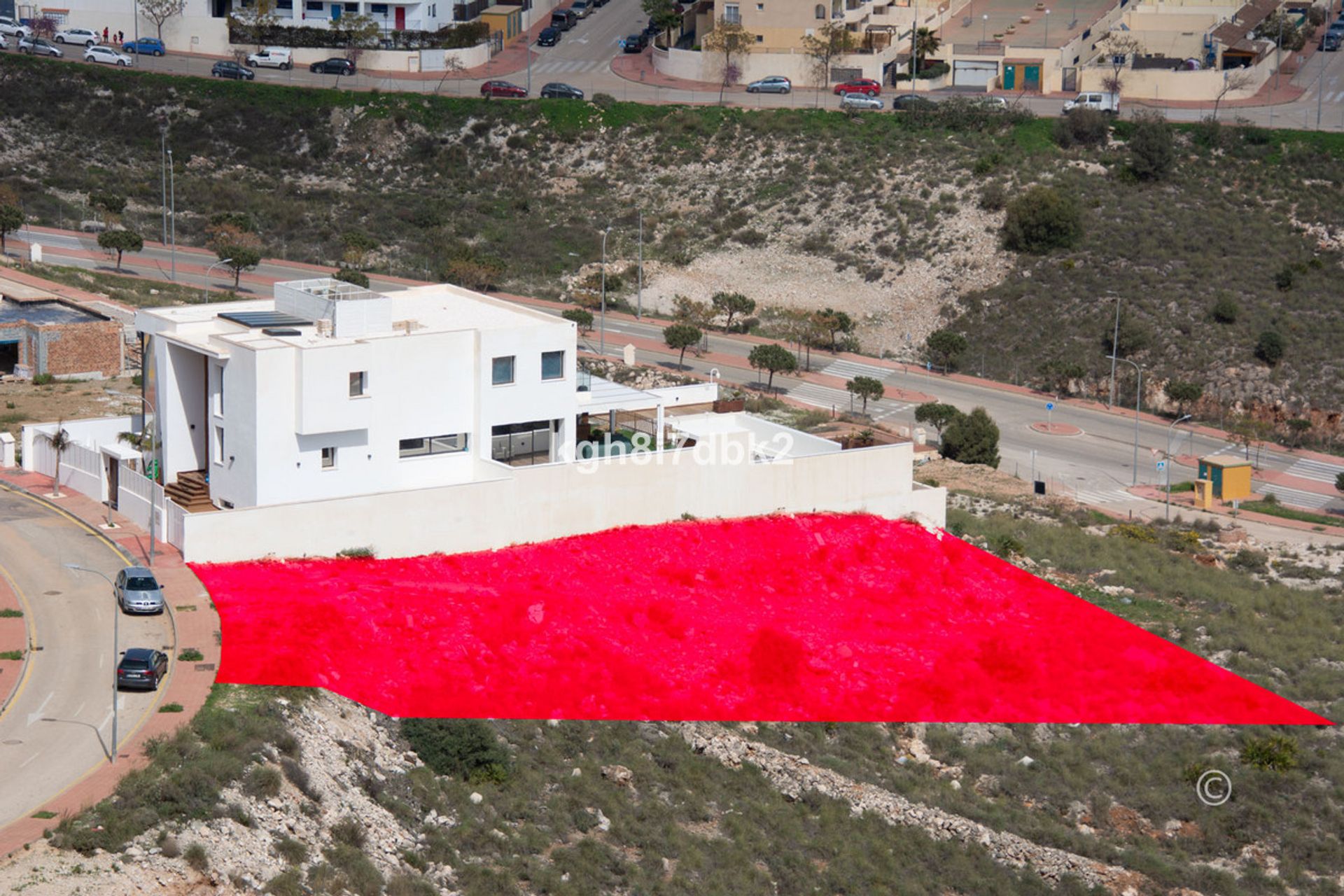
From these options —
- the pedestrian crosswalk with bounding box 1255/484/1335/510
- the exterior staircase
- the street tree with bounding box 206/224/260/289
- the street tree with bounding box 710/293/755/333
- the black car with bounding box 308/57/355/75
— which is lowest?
A: the pedestrian crosswalk with bounding box 1255/484/1335/510

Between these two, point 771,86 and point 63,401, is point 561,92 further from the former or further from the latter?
point 63,401

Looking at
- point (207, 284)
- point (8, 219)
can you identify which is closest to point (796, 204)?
point (207, 284)

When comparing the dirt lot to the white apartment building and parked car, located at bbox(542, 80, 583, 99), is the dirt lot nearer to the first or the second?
the white apartment building

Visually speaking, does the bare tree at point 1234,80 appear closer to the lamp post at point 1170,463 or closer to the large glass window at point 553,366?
the lamp post at point 1170,463

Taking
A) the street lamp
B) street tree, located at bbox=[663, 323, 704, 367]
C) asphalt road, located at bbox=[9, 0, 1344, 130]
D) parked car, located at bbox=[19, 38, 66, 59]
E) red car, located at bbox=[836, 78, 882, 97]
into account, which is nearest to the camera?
street tree, located at bbox=[663, 323, 704, 367]

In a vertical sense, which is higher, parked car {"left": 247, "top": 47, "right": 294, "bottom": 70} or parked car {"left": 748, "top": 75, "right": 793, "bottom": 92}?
parked car {"left": 247, "top": 47, "right": 294, "bottom": 70}

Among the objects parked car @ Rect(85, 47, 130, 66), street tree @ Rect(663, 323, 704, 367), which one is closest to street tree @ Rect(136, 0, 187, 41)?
parked car @ Rect(85, 47, 130, 66)
